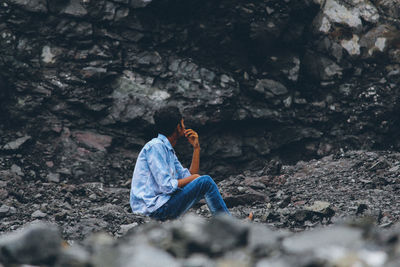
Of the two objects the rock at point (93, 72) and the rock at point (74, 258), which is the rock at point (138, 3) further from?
the rock at point (74, 258)

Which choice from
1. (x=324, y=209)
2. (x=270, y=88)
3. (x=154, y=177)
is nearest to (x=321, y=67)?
(x=270, y=88)

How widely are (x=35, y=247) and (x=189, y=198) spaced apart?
7.91 ft

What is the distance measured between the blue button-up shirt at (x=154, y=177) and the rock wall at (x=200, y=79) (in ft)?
16.1

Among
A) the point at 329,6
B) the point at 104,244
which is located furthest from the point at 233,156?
the point at 104,244

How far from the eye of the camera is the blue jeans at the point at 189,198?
18.3ft

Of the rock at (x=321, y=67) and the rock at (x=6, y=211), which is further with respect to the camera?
the rock at (x=321, y=67)

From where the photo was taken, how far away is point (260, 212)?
766 centimetres

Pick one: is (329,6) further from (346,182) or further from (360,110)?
(346,182)

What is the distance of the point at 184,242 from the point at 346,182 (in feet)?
20.2

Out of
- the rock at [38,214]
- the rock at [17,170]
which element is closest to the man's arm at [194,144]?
the rock at [38,214]

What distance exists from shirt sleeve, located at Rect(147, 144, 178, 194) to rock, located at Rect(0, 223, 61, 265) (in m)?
2.08

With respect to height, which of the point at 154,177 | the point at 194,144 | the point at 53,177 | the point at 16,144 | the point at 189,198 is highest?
the point at 194,144

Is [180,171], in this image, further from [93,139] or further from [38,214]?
[93,139]

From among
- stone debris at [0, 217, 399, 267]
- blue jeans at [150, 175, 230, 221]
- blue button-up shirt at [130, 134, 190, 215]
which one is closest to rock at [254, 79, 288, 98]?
blue button-up shirt at [130, 134, 190, 215]
